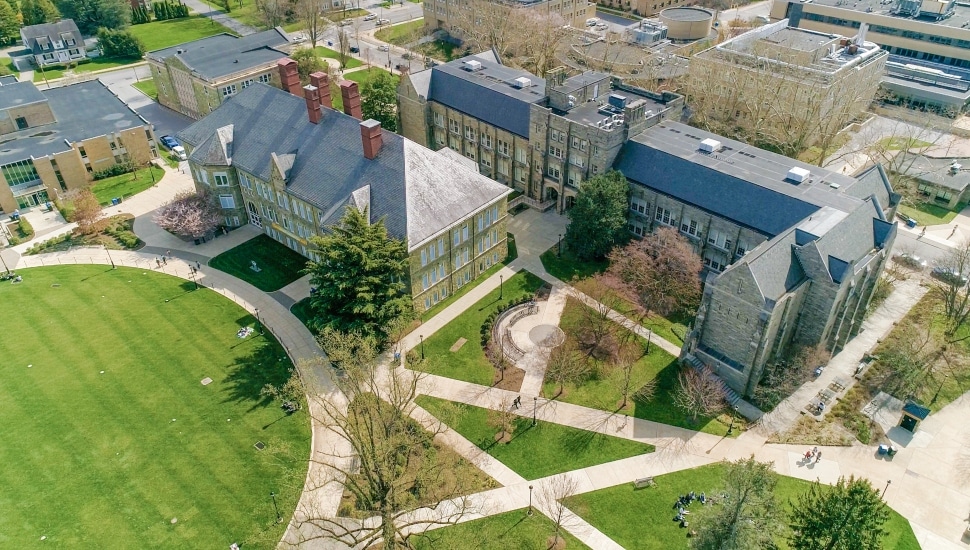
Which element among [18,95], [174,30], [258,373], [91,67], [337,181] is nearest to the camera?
[258,373]

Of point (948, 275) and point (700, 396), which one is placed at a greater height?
point (948, 275)

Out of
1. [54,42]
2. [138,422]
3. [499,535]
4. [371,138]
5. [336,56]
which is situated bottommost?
[499,535]

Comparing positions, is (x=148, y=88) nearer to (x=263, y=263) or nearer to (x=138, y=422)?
(x=263, y=263)

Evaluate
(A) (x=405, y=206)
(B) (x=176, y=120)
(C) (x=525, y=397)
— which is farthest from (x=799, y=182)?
(B) (x=176, y=120)

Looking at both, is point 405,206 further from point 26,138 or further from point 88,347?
point 26,138

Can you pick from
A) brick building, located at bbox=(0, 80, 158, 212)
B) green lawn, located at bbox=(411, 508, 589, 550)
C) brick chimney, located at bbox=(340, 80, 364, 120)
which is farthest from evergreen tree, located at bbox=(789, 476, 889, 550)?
brick building, located at bbox=(0, 80, 158, 212)

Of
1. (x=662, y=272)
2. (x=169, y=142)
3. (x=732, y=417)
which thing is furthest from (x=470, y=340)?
(x=169, y=142)

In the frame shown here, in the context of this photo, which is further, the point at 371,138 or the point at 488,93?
the point at 488,93

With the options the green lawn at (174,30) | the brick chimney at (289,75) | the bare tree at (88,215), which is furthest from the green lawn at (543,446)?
the green lawn at (174,30)
